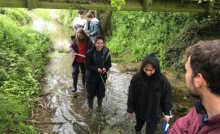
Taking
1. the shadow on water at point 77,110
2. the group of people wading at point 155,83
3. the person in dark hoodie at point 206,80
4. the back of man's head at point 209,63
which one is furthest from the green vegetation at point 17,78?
the back of man's head at point 209,63

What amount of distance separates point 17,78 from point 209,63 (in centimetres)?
757

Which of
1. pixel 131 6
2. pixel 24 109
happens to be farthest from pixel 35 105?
pixel 131 6

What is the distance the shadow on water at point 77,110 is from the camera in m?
7.62

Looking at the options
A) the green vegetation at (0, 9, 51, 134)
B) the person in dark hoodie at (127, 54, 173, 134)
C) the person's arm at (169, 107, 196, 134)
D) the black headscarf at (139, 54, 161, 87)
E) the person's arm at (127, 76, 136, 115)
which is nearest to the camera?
the person's arm at (169, 107, 196, 134)

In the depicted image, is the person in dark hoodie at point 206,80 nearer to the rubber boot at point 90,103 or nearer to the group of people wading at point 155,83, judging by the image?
the group of people wading at point 155,83

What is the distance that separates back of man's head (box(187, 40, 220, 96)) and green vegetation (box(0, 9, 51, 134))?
15.9 ft

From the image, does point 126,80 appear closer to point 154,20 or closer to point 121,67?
point 121,67

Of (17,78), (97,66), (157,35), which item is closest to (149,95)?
(97,66)

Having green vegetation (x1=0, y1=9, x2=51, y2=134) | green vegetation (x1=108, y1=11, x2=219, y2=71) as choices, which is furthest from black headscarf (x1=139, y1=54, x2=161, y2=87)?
green vegetation (x1=108, y1=11, x2=219, y2=71)

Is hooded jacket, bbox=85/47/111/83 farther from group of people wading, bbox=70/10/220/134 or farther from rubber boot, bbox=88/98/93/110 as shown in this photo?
rubber boot, bbox=88/98/93/110

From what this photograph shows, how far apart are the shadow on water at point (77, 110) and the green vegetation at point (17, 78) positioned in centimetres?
38

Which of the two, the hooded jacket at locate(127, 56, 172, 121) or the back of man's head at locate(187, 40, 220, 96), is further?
the hooded jacket at locate(127, 56, 172, 121)

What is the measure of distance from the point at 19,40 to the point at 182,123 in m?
10.1

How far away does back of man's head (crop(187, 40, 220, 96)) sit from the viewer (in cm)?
224
